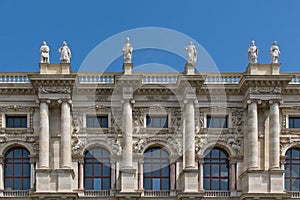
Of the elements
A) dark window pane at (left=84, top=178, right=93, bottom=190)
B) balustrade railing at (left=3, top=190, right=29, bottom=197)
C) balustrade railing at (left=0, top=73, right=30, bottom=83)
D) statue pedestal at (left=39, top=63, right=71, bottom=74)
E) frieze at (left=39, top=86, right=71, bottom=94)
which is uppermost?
statue pedestal at (left=39, top=63, right=71, bottom=74)

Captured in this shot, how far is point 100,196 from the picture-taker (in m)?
40.5

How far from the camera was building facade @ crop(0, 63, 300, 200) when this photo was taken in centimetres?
4038

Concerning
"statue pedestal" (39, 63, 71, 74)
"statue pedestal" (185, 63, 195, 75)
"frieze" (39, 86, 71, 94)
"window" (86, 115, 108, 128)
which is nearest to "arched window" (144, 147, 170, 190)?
"window" (86, 115, 108, 128)

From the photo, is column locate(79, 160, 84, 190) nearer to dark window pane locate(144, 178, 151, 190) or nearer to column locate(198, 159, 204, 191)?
dark window pane locate(144, 178, 151, 190)

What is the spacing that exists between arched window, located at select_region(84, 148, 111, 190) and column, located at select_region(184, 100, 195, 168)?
386 cm

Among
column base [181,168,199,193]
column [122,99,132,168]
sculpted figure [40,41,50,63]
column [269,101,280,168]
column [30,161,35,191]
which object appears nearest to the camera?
column base [181,168,199,193]

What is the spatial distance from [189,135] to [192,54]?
3.87 metres

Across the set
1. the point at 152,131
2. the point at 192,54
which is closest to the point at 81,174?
the point at 152,131

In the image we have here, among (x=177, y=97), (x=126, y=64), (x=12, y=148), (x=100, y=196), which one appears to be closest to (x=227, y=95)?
(x=177, y=97)

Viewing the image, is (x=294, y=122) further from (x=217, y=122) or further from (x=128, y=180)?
(x=128, y=180)

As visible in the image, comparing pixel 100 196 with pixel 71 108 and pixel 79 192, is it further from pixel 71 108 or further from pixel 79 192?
pixel 71 108

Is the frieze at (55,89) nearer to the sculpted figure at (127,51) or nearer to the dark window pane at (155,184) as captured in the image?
the sculpted figure at (127,51)

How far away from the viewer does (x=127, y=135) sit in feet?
133

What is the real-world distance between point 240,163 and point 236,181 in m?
0.88
